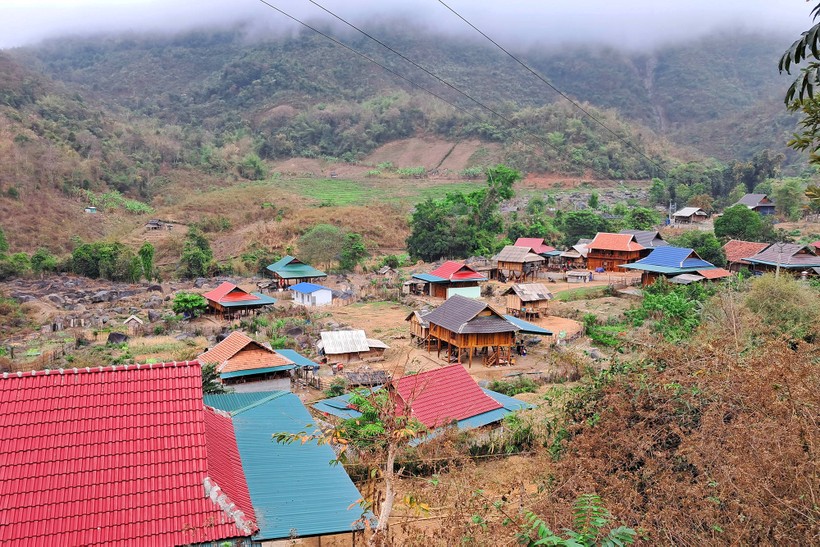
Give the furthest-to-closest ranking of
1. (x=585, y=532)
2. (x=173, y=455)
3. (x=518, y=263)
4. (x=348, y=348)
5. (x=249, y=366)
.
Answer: (x=518, y=263) → (x=348, y=348) → (x=249, y=366) → (x=173, y=455) → (x=585, y=532)

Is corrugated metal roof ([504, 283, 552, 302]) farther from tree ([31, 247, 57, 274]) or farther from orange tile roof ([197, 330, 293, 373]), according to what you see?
tree ([31, 247, 57, 274])

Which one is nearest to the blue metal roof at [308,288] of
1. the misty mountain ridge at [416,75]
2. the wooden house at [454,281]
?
the wooden house at [454,281]

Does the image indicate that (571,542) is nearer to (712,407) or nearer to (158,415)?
(712,407)

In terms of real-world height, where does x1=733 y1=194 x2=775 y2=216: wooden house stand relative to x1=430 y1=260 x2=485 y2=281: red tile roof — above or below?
above

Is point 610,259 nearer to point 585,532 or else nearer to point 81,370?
point 81,370

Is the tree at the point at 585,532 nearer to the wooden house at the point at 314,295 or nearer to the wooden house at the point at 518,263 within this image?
the wooden house at the point at 314,295

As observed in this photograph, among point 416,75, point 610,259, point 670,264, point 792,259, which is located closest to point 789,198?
point 610,259

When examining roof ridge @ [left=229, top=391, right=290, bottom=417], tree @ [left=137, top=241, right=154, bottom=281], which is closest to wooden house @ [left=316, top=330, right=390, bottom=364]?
roof ridge @ [left=229, top=391, right=290, bottom=417]
